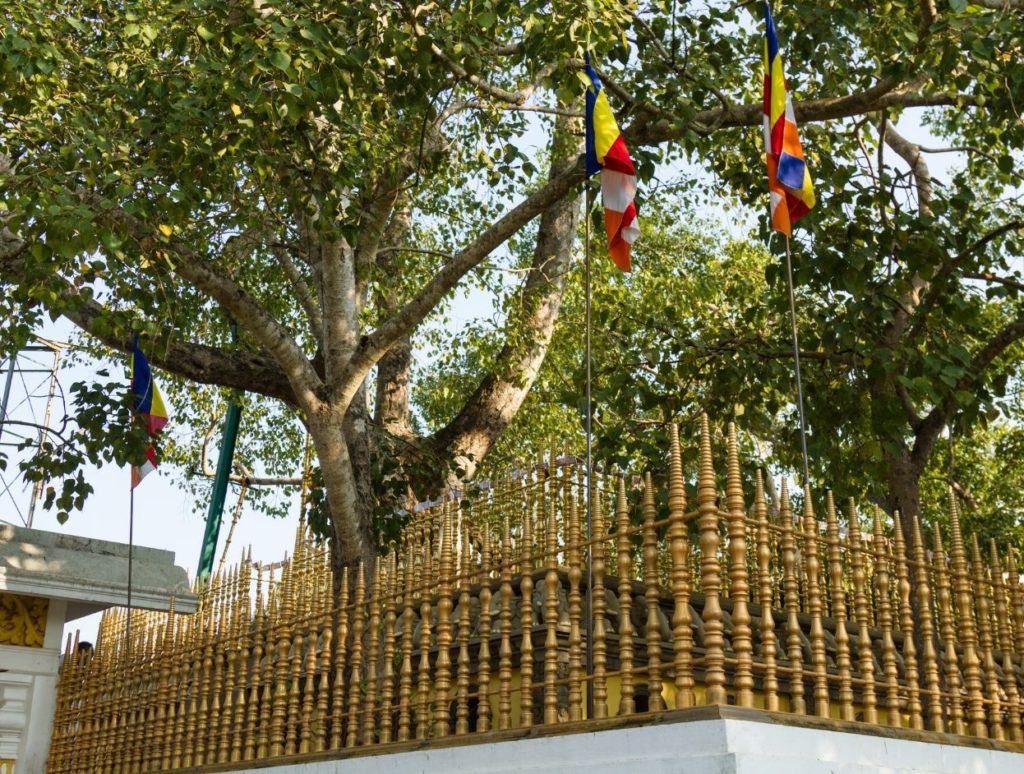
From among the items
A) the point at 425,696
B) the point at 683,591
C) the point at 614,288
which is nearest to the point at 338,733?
the point at 425,696

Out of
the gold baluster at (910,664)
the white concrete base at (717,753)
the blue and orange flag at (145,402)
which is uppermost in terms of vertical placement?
the blue and orange flag at (145,402)

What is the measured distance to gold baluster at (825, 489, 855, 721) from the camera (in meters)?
5.41

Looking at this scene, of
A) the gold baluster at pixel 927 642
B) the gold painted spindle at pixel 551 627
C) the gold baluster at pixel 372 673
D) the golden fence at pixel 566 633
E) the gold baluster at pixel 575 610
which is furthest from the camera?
the gold baluster at pixel 372 673

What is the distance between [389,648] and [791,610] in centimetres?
252

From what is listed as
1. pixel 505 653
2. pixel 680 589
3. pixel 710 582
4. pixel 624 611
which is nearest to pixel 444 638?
pixel 505 653

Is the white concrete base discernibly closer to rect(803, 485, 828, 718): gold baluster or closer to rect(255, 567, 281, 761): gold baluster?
rect(803, 485, 828, 718): gold baluster

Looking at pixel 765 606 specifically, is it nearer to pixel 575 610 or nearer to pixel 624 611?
pixel 624 611

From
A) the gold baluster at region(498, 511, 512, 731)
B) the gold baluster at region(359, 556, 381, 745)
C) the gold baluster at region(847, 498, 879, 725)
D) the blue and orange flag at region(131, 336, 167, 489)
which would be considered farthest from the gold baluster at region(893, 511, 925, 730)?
the blue and orange flag at region(131, 336, 167, 489)

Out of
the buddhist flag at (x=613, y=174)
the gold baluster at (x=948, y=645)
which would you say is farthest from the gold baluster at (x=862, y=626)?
the buddhist flag at (x=613, y=174)

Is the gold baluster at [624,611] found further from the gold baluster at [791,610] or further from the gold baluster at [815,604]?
the gold baluster at [815,604]

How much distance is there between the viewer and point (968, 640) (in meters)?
6.29

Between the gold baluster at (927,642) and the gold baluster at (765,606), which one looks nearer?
the gold baluster at (765,606)

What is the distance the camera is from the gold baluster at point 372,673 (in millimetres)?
6914

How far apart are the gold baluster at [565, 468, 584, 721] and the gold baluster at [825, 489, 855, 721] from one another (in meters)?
1.16
